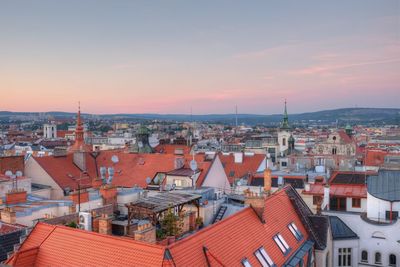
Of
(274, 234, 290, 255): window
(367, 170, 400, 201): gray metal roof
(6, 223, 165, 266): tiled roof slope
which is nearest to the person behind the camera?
(6, 223, 165, 266): tiled roof slope

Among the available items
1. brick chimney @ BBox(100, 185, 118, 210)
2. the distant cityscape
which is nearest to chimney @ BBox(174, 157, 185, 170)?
the distant cityscape

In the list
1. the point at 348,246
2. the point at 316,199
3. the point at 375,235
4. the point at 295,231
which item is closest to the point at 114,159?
the point at 316,199

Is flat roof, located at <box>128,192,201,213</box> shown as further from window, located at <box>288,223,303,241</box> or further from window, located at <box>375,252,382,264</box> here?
window, located at <box>375,252,382,264</box>

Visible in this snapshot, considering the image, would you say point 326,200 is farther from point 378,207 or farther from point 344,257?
point 344,257

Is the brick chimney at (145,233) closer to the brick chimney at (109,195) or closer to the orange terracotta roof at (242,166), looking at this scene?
the brick chimney at (109,195)

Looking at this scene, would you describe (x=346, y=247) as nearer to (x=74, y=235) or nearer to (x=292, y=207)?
(x=292, y=207)

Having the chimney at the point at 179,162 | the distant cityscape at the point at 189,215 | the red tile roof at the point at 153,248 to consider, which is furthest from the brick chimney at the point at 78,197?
the chimney at the point at 179,162
